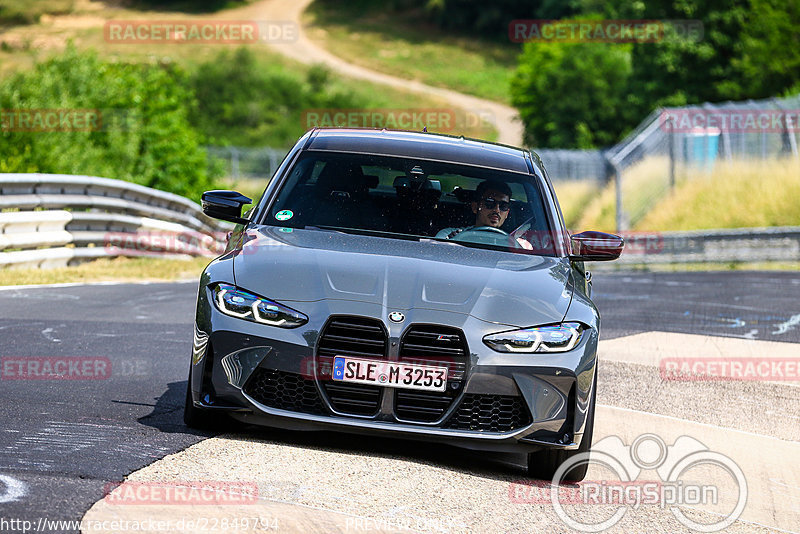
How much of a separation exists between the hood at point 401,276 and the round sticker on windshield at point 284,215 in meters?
0.32

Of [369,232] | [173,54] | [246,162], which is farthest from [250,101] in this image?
[369,232]

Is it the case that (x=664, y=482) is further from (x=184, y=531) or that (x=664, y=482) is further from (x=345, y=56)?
(x=345, y=56)

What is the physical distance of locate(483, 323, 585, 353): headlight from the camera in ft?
20.5

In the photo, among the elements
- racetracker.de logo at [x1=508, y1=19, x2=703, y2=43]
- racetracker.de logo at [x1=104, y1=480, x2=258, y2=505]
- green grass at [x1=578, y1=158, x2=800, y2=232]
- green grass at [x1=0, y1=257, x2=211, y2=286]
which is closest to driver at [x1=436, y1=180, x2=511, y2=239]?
racetracker.de logo at [x1=104, y1=480, x2=258, y2=505]

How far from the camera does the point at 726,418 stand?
8.91 metres

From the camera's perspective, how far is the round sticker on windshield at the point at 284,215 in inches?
291

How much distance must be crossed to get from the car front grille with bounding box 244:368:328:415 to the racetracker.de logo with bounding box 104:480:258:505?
739 mm

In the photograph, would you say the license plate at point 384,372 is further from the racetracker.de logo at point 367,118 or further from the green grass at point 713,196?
the racetracker.de logo at point 367,118

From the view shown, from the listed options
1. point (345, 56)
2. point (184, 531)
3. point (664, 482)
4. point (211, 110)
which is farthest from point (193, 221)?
point (345, 56)

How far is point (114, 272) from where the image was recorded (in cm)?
1766

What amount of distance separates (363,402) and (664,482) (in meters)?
1.79

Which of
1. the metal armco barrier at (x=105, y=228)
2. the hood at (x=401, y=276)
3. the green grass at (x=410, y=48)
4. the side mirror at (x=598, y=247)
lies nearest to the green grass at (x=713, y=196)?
the metal armco barrier at (x=105, y=228)

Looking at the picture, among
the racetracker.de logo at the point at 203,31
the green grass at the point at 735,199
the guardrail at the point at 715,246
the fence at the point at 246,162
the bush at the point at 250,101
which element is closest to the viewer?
the guardrail at the point at 715,246

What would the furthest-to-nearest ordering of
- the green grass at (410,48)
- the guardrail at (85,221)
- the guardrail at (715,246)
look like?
the green grass at (410,48) → the guardrail at (715,246) → the guardrail at (85,221)
